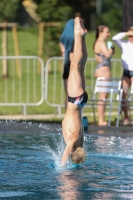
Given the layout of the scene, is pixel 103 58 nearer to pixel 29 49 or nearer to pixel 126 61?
pixel 126 61

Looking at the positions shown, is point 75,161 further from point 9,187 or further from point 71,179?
point 9,187

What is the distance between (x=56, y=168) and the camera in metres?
7.77

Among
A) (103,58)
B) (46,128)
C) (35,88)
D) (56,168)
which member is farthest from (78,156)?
(35,88)

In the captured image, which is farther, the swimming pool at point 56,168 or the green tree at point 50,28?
the green tree at point 50,28

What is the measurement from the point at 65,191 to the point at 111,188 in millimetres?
500

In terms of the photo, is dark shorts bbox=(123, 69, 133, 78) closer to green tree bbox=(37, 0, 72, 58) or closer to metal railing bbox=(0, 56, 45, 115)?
metal railing bbox=(0, 56, 45, 115)

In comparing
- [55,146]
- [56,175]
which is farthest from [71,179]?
[55,146]

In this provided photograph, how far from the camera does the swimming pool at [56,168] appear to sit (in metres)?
6.43

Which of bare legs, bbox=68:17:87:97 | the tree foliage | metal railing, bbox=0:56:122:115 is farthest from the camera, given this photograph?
the tree foliage

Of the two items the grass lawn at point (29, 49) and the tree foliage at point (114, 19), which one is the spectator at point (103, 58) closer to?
the grass lawn at point (29, 49)

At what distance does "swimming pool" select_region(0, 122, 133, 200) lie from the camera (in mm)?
6434

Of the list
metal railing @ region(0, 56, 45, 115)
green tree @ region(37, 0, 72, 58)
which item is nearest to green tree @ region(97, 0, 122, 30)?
green tree @ region(37, 0, 72, 58)

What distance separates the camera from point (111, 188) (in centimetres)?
669

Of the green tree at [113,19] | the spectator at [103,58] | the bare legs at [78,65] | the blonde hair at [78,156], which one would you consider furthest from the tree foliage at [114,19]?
the blonde hair at [78,156]
